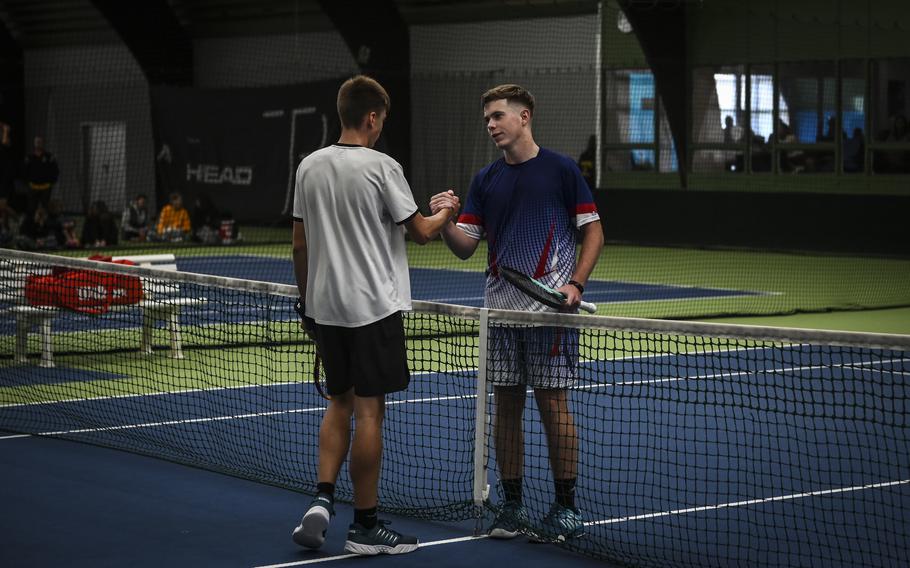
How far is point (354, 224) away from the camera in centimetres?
530

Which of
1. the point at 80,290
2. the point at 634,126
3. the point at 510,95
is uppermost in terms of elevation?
the point at 634,126

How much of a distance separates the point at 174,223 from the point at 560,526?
20979mm

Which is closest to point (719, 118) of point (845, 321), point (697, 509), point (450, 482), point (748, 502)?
point (845, 321)

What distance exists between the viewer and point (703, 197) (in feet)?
79.1

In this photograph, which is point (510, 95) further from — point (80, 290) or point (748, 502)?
point (80, 290)

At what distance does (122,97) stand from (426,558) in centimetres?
3091

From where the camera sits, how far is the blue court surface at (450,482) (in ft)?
18.1

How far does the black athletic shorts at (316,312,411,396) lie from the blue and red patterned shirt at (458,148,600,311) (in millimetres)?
626

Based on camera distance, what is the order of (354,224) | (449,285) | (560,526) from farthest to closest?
1. (449,285)
2. (560,526)
3. (354,224)

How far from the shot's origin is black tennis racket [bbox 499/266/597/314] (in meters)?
5.69

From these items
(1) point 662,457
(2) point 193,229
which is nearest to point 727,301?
(1) point 662,457

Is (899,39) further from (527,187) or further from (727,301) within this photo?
(527,187)

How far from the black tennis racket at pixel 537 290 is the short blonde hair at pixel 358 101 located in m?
0.90

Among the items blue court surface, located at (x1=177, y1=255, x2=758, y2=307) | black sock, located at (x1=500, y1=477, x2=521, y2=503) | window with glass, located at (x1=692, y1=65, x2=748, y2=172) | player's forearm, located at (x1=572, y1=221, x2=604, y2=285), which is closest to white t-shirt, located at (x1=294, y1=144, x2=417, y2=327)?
player's forearm, located at (x1=572, y1=221, x2=604, y2=285)
